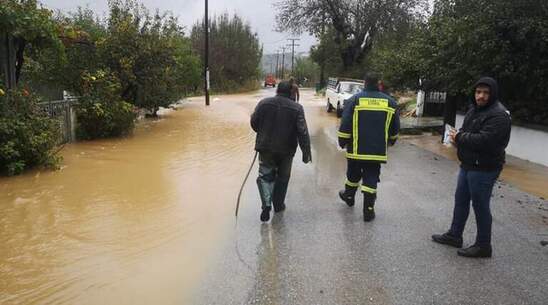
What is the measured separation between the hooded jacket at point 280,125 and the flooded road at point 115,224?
1070 mm

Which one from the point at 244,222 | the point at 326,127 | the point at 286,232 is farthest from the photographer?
the point at 326,127

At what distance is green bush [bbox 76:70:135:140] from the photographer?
11992 millimetres

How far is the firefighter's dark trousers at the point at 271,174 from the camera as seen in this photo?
19.7ft

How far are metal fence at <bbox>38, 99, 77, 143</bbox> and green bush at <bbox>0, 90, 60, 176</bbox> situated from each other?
2012 mm

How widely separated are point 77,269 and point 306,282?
2061mm

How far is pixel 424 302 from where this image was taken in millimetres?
3938

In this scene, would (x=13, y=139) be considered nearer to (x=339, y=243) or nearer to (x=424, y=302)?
(x=339, y=243)

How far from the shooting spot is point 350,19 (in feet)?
117

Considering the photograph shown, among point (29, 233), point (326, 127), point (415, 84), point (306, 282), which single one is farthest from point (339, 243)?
point (326, 127)

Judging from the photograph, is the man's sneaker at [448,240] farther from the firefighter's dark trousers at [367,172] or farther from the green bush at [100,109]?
the green bush at [100,109]

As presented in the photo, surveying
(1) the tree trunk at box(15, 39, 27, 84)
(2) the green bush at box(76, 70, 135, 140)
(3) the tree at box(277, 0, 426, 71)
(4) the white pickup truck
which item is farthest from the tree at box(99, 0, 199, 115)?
(3) the tree at box(277, 0, 426, 71)

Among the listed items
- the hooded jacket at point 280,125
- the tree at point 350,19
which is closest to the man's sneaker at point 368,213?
the hooded jacket at point 280,125

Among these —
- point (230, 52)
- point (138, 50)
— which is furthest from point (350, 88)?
point (230, 52)

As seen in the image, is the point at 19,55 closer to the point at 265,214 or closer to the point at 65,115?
the point at 65,115
